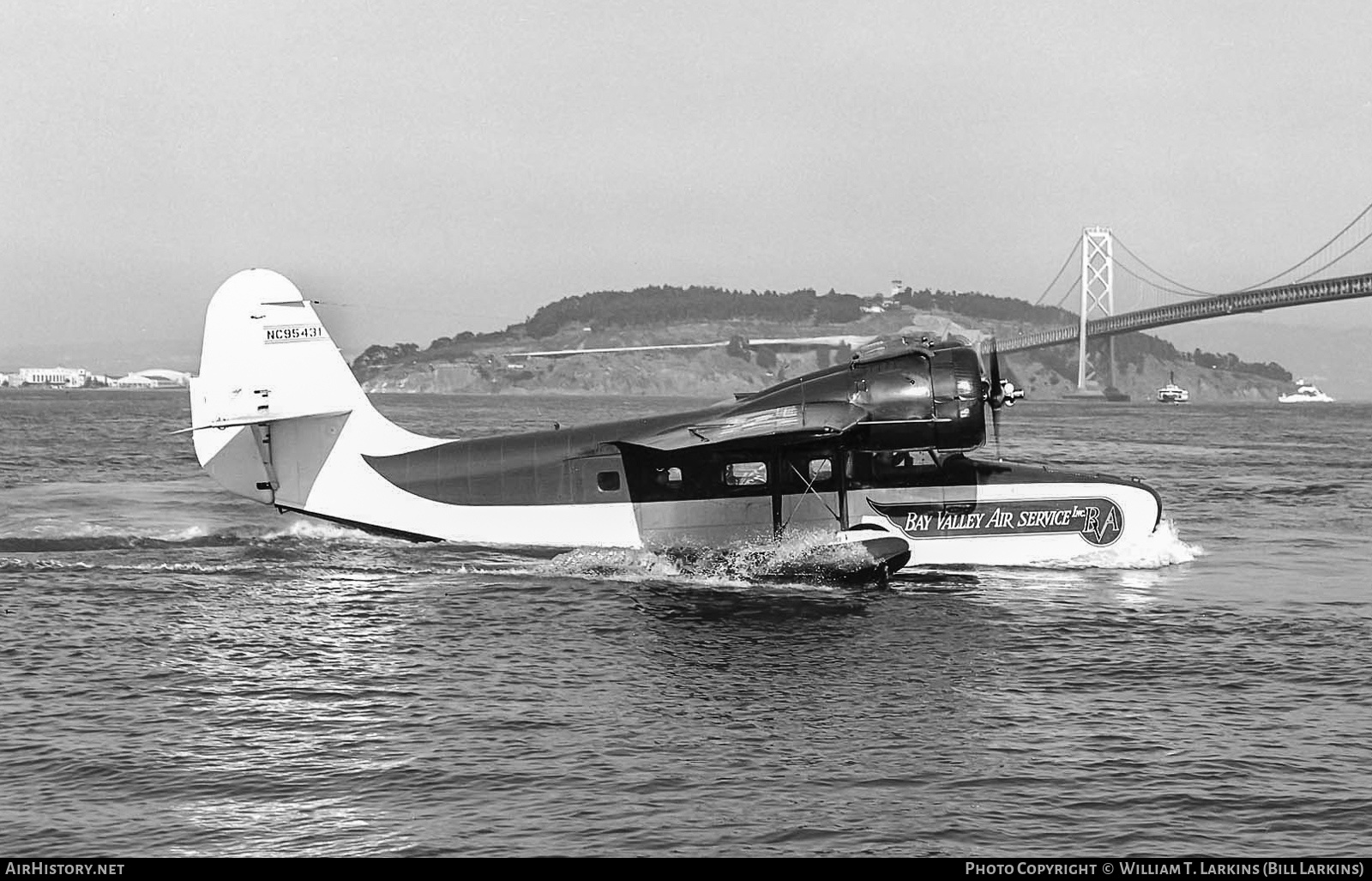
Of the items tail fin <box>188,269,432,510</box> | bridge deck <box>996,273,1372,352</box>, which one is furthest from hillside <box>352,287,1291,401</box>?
tail fin <box>188,269,432,510</box>

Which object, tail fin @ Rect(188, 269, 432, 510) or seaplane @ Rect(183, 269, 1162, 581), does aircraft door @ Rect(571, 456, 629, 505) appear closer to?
seaplane @ Rect(183, 269, 1162, 581)

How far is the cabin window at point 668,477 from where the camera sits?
69.3 feet

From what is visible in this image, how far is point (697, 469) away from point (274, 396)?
7.62 m

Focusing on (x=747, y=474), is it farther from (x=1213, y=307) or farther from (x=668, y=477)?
(x=1213, y=307)

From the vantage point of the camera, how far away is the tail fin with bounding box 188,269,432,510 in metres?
22.4

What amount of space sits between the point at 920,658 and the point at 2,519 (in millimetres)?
20654

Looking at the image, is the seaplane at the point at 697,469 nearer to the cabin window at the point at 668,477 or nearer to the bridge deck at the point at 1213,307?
the cabin window at the point at 668,477

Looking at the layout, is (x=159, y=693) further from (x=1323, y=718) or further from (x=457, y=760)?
(x=1323, y=718)

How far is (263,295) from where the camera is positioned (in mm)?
22828

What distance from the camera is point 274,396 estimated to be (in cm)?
2258

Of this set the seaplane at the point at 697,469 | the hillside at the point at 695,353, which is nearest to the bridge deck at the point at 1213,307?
the hillside at the point at 695,353

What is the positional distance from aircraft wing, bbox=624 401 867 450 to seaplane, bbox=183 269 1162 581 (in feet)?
0.08

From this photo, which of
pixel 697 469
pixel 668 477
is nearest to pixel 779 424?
pixel 697 469

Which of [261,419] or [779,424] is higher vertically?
[261,419]
